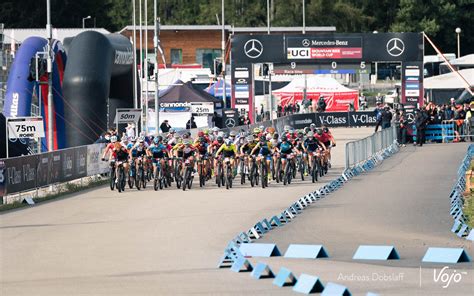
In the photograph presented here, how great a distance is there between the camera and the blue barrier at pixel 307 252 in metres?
19.0

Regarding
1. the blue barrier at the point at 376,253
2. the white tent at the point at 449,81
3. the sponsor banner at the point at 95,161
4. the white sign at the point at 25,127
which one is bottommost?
the blue barrier at the point at 376,253

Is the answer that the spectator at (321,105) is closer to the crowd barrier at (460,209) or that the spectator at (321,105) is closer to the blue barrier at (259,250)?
the crowd barrier at (460,209)

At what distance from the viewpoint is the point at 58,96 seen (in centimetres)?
4275

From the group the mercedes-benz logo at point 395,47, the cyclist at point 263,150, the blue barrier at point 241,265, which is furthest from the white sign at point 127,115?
the blue barrier at point 241,265

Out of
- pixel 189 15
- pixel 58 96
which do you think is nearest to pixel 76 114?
pixel 58 96

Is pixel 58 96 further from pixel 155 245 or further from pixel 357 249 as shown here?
pixel 357 249

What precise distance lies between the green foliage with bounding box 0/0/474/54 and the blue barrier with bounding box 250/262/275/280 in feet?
294

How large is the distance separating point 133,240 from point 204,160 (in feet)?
45.6

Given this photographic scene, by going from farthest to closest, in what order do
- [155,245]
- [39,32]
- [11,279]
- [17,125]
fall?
[39,32] < [17,125] < [155,245] < [11,279]

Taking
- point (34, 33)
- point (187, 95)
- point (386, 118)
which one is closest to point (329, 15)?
point (34, 33)

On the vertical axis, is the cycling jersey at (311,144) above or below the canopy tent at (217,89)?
below

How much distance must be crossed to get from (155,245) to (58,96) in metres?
22.1

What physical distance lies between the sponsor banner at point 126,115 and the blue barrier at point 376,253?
2639 cm

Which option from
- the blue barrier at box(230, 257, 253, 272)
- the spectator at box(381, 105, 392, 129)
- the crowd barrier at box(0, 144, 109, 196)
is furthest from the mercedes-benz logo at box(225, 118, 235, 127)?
the blue barrier at box(230, 257, 253, 272)
